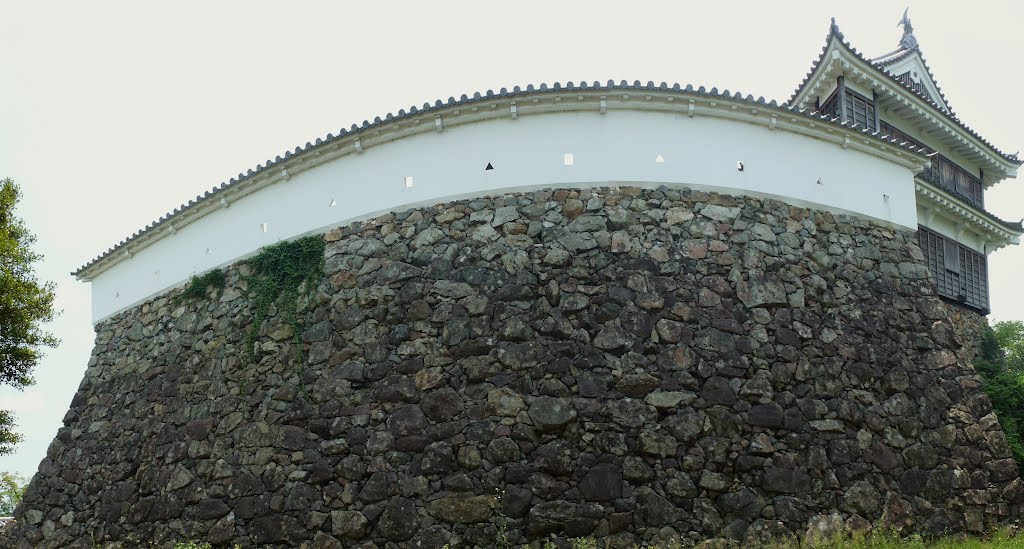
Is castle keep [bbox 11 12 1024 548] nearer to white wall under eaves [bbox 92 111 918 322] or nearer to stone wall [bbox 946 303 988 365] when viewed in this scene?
white wall under eaves [bbox 92 111 918 322]

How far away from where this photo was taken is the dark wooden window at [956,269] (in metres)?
14.6

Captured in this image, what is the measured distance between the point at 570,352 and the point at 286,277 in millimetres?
5186

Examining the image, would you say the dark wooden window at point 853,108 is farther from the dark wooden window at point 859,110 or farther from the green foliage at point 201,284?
the green foliage at point 201,284

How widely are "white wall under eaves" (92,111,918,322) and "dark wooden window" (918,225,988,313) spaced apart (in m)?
2.59

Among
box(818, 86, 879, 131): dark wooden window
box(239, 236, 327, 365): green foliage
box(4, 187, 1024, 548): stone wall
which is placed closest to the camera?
box(4, 187, 1024, 548): stone wall

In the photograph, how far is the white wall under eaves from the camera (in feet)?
36.8

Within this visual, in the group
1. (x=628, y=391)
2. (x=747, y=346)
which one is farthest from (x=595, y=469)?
(x=747, y=346)

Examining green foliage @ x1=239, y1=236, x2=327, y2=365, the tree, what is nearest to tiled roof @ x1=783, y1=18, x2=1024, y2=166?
green foliage @ x1=239, y1=236, x2=327, y2=365

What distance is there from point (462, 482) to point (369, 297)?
324cm

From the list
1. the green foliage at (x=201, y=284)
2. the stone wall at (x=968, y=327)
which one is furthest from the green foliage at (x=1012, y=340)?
the green foliage at (x=201, y=284)

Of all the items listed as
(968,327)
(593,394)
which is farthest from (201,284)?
(968,327)

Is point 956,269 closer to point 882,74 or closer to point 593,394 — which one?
point 882,74

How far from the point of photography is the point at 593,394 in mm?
9664

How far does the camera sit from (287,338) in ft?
38.7
